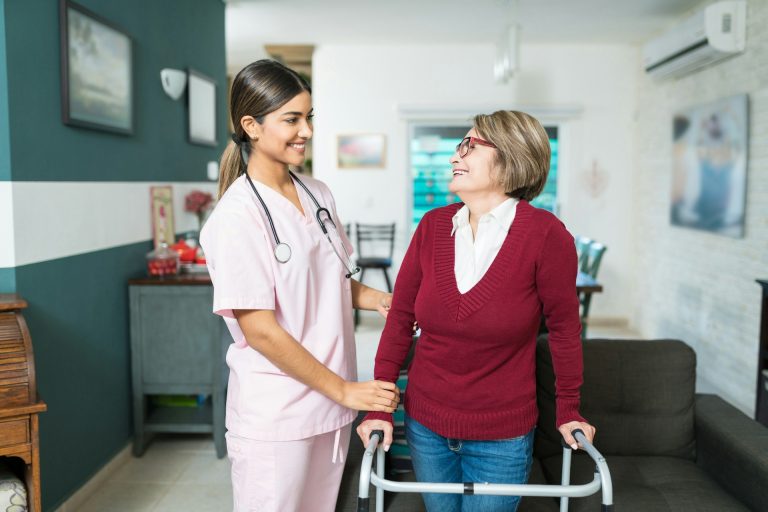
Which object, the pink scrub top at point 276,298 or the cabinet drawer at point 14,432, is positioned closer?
the pink scrub top at point 276,298

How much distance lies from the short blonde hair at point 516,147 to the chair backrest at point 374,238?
16.7 feet

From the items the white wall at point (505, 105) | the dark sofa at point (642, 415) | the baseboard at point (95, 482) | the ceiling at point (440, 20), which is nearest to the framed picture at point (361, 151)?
the white wall at point (505, 105)

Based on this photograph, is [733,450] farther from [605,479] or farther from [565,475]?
[605,479]

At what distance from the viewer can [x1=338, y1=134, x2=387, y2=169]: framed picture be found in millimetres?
6602

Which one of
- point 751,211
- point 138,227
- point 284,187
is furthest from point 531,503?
point 751,211

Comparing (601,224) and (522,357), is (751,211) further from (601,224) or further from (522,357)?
(522,357)

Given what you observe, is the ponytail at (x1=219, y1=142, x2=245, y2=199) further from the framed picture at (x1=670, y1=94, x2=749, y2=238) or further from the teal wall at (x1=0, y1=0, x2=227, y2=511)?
the framed picture at (x1=670, y1=94, x2=749, y2=238)

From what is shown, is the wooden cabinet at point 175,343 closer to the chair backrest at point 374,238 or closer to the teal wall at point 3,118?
the teal wall at point 3,118

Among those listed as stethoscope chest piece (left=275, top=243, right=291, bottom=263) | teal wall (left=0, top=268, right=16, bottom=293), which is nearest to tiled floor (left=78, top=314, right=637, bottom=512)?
teal wall (left=0, top=268, right=16, bottom=293)

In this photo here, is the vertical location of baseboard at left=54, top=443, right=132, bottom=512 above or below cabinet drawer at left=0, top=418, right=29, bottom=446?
below

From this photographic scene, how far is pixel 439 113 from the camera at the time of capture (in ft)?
21.5

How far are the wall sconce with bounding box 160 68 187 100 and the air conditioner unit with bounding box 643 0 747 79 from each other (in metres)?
3.30

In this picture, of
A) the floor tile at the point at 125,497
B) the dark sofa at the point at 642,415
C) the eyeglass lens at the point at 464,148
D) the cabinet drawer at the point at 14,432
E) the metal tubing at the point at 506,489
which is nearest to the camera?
the metal tubing at the point at 506,489

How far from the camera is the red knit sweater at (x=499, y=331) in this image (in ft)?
4.53
